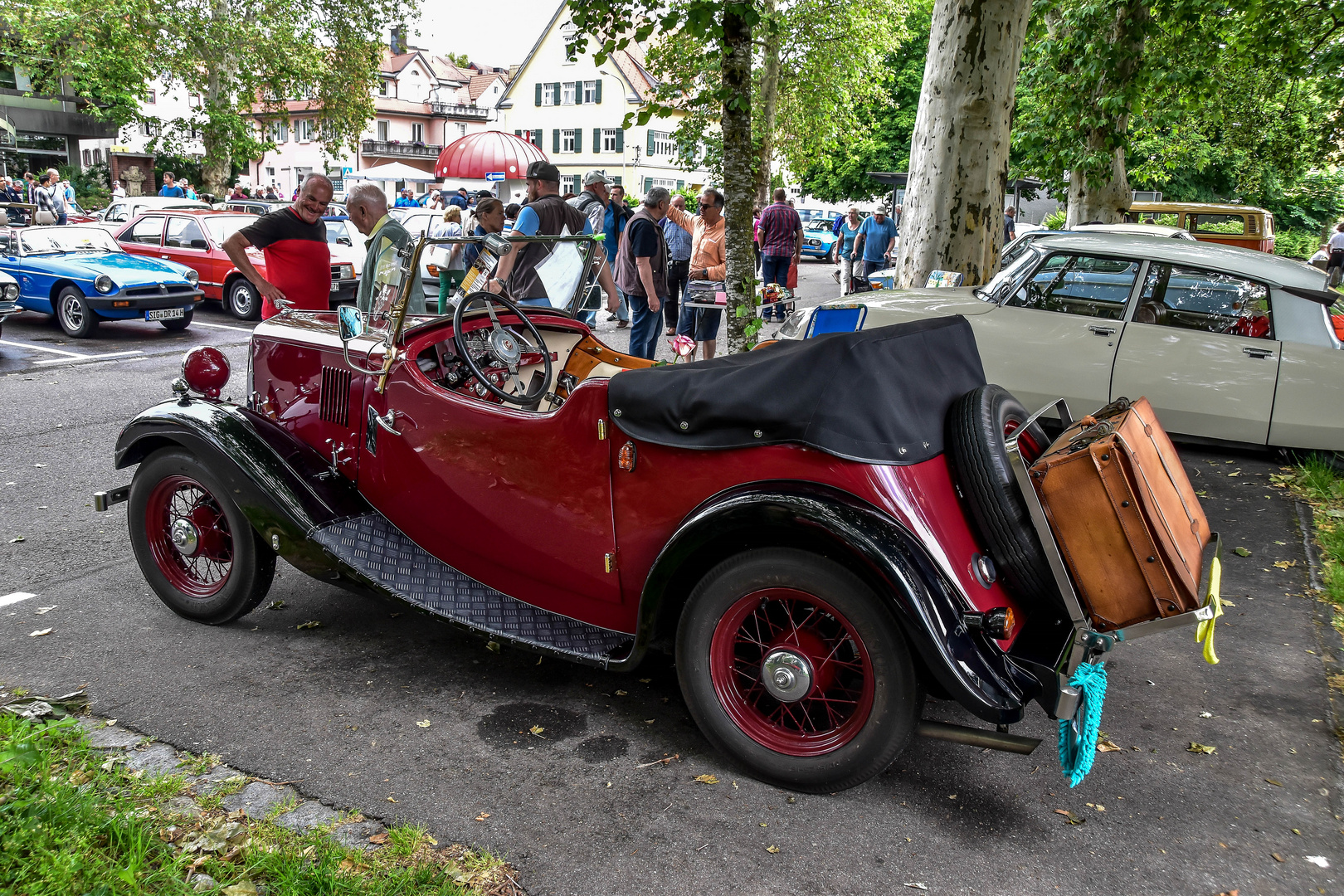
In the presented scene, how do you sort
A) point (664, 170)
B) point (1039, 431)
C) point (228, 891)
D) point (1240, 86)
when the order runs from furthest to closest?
point (664, 170) → point (1240, 86) → point (1039, 431) → point (228, 891)

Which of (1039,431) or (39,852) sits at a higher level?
(1039,431)

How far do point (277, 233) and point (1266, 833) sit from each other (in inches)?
243

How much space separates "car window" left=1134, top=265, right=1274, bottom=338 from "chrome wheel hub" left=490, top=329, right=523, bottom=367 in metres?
A: 5.07

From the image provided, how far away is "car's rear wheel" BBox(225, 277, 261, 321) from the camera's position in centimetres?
1377

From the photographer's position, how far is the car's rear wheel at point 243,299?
45.2 ft

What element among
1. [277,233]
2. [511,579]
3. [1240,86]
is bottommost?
[511,579]

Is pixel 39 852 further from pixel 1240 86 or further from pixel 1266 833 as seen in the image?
pixel 1240 86

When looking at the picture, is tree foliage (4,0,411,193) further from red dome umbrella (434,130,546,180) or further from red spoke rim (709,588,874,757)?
red spoke rim (709,588,874,757)

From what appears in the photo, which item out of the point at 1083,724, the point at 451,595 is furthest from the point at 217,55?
the point at 1083,724

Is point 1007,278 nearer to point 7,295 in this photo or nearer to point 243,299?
point 7,295

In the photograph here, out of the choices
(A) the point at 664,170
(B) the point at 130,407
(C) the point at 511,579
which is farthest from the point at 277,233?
(A) the point at 664,170

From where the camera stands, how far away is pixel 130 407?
26.8 feet

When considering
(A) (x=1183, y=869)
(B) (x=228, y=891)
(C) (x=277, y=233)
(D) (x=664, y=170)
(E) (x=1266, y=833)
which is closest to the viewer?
(B) (x=228, y=891)

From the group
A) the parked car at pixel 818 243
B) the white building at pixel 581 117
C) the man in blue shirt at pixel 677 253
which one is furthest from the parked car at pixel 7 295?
the white building at pixel 581 117
